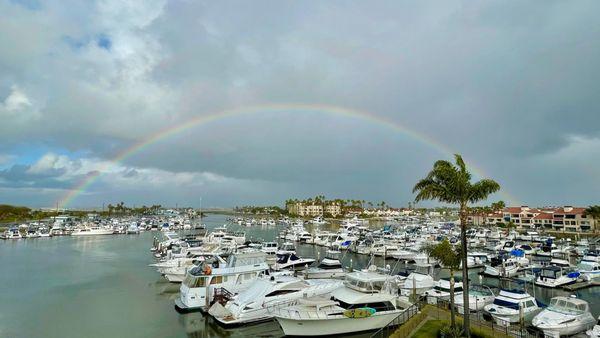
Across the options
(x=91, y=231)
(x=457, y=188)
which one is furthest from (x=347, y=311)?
(x=91, y=231)

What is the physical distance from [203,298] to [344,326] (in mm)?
12454

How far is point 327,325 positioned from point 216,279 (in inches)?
457

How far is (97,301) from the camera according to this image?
33.3 metres

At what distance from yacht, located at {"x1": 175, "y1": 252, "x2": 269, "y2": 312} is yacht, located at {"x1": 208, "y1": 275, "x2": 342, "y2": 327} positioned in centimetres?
240

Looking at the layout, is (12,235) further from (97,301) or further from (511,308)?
(511,308)

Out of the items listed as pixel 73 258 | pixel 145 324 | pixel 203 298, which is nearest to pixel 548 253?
pixel 203 298

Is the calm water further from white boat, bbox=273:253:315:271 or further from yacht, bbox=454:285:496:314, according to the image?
yacht, bbox=454:285:496:314

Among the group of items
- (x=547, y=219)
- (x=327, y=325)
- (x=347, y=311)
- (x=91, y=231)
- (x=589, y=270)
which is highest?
(x=547, y=219)

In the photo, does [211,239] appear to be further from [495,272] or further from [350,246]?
[495,272]

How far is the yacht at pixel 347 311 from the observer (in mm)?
22031

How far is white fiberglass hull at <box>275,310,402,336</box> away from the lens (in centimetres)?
2195

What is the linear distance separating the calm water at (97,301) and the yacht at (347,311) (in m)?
2.79

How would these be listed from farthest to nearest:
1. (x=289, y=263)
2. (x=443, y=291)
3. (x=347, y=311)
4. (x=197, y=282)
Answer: (x=289, y=263) < (x=443, y=291) < (x=197, y=282) < (x=347, y=311)

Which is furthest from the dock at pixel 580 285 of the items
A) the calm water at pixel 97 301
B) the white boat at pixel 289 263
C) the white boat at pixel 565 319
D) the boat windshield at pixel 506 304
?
the white boat at pixel 289 263
